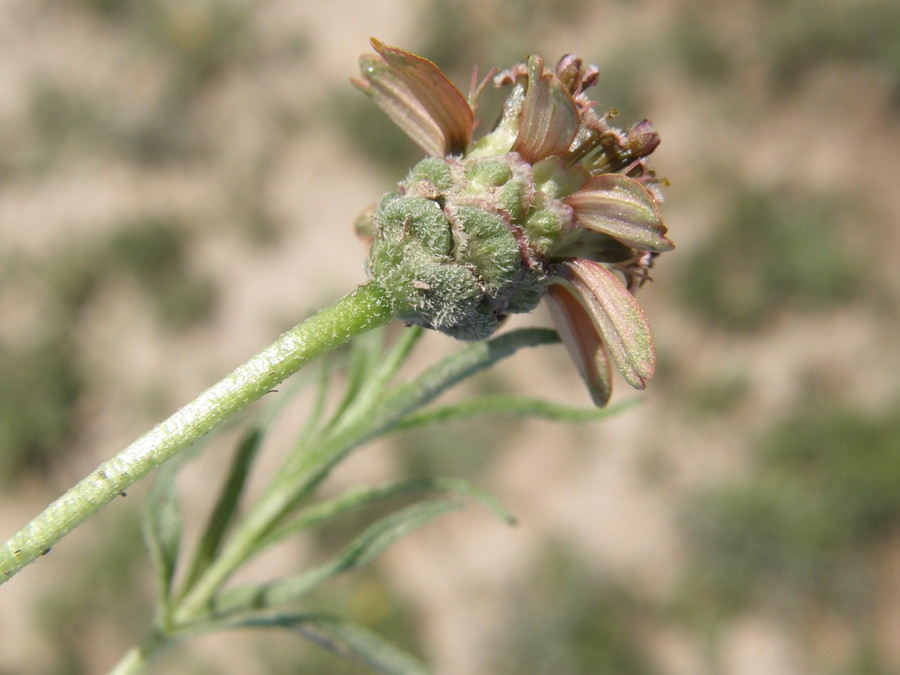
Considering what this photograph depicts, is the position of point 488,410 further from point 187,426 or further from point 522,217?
point 187,426

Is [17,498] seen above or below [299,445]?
above

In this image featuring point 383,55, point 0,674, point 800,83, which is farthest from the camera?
point 800,83

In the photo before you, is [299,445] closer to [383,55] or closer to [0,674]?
[383,55]

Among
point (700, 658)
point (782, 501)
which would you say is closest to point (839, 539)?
point (782, 501)

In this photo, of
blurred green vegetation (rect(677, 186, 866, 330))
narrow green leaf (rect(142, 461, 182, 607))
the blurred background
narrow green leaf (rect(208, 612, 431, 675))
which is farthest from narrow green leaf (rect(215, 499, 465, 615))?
blurred green vegetation (rect(677, 186, 866, 330))

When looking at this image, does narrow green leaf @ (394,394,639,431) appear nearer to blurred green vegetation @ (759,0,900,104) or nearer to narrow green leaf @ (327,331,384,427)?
narrow green leaf @ (327,331,384,427)

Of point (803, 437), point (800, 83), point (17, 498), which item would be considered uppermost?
point (800, 83)

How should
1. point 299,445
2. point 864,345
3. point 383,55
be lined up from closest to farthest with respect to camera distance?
point 383,55 → point 299,445 → point 864,345
